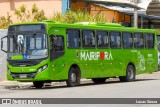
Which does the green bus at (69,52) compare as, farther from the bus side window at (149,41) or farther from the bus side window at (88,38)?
the bus side window at (149,41)

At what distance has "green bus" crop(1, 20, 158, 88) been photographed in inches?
969

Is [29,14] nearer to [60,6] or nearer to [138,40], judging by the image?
[60,6]

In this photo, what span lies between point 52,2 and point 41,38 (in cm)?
1830

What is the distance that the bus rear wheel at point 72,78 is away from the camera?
84.8 ft

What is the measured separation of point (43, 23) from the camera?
974 inches

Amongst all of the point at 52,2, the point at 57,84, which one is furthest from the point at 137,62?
the point at 52,2

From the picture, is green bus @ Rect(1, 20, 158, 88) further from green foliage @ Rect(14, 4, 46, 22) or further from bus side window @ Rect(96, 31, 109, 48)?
green foliage @ Rect(14, 4, 46, 22)

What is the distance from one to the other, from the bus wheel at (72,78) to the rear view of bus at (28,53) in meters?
1.64

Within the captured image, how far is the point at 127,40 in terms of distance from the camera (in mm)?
30781

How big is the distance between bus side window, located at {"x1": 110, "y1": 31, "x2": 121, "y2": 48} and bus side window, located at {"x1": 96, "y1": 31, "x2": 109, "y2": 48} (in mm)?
468

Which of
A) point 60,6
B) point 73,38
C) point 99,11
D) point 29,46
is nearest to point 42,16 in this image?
point 60,6

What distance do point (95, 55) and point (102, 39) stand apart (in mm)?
1039

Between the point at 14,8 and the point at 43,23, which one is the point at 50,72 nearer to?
the point at 43,23

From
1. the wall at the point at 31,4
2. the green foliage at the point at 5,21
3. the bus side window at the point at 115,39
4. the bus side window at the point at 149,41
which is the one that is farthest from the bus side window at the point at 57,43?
the wall at the point at 31,4
